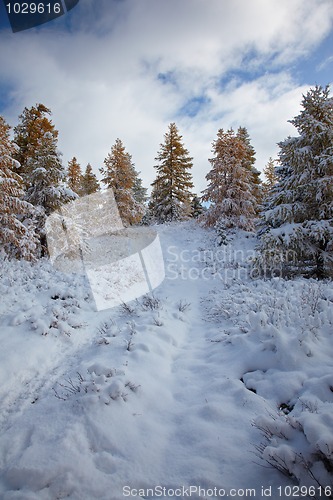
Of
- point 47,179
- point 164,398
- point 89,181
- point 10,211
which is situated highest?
point 89,181

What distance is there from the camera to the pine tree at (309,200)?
9680 mm

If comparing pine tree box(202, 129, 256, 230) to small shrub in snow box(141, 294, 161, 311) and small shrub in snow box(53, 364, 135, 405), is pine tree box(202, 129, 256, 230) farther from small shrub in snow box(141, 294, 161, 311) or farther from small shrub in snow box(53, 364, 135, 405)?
small shrub in snow box(53, 364, 135, 405)

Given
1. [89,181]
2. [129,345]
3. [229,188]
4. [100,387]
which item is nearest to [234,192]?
[229,188]

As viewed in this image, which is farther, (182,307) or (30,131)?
(30,131)

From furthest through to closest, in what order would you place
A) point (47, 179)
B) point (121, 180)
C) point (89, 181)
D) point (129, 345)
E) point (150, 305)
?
point (89, 181)
point (121, 180)
point (47, 179)
point (150, 305)
point (129, 345)

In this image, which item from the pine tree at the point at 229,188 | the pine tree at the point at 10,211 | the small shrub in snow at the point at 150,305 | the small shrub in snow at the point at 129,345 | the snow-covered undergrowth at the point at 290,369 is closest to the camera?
the snow-covered undergrowth at the point at 290,369

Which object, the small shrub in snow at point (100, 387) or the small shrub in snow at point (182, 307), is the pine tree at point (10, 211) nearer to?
the small shrub in snow at point (182, 307)

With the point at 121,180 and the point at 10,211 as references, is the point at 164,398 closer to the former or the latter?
the point at 10,211

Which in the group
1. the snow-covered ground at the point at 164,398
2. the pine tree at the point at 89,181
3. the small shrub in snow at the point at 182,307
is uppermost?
the pine tree at the point at 89,181

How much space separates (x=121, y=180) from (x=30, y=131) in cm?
871

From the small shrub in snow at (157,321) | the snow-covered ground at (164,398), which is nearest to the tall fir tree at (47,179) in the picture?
the snow-covered ground at (164,398)

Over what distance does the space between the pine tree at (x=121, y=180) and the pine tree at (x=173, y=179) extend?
5.25 metres

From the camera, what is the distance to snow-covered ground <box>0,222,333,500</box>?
111 inches

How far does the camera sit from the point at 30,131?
17.5 meters
